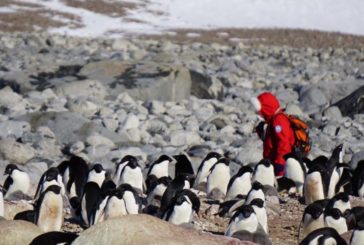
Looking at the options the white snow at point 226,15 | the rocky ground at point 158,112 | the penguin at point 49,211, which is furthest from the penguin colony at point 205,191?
the white snow at point 226,15

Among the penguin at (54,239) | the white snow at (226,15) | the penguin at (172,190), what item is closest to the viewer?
the penguin at (54,239)

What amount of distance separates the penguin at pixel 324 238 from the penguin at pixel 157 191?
2.88 metres

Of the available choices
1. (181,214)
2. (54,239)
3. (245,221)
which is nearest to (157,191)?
(181,214)

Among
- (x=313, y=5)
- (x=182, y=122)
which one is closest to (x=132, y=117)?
(x=182, y=122)

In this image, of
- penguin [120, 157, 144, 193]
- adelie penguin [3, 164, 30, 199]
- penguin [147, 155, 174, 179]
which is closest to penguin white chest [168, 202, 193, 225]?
penguin [120, 157, 144, 193]

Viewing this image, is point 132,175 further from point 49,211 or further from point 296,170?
point 49,211

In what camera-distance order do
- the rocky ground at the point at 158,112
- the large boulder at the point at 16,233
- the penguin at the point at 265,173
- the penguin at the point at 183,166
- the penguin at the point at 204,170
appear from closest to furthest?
the large boulder at the point at 16,233 → the penguin at the point at 265,173 → the penguin at the point at 204,170 → the penguin at the point at 183,166 → the rocky ground at the point at 158,112

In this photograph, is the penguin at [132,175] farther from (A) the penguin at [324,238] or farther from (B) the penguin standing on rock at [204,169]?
(A) the penguin at [324,238]

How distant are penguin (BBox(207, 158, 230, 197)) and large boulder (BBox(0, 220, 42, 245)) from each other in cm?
400

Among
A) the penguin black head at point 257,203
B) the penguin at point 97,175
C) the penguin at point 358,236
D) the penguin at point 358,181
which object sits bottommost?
the penguin at point 97,175

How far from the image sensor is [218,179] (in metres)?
11.6

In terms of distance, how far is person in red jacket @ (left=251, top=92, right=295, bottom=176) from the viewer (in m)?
12.0

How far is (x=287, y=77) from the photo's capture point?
29688 mm

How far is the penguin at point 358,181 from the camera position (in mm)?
11305
